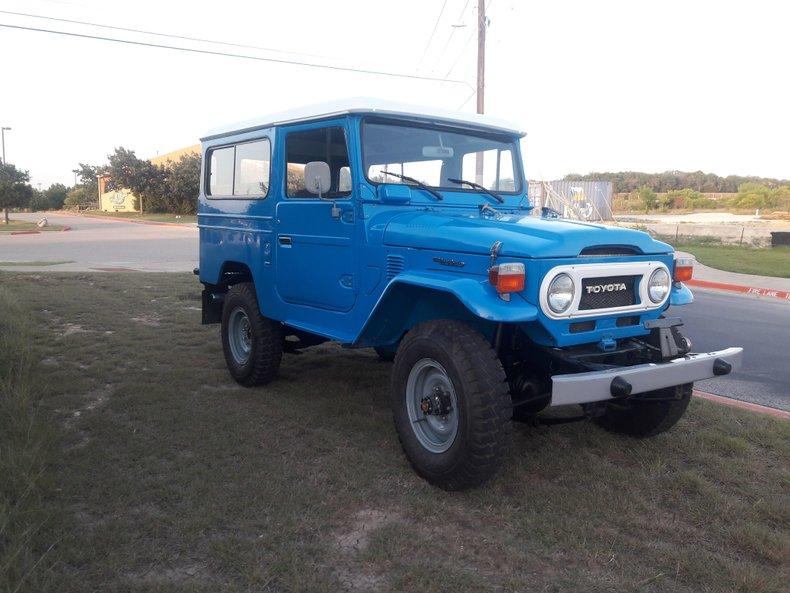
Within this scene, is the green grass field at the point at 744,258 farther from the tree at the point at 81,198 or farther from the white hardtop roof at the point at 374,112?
the tree at the point at 81,198

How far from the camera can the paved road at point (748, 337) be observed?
6090mm

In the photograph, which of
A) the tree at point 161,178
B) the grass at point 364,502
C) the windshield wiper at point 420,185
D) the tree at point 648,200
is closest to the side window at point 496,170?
the windshield wiper at point 420,185

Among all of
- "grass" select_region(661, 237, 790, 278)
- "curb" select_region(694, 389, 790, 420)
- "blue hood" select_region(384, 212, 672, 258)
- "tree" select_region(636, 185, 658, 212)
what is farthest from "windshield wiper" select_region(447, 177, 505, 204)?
"tree" select_region(636, 185, 658, 212)

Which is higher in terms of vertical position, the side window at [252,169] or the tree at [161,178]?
the tree at [161,178]

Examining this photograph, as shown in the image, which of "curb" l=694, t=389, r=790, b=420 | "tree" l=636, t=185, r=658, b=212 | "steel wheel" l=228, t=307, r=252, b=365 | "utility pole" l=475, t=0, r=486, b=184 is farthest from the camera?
"tree" l=636, t=185, r=658, b=212

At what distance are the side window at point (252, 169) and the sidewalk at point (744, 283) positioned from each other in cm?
1075

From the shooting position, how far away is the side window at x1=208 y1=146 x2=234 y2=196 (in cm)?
610

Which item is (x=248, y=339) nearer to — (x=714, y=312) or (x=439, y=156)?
(x=439, y=156)

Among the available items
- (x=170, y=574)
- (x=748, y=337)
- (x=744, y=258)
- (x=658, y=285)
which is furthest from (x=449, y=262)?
(x=744, y=258)

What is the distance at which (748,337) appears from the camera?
27.7 ft

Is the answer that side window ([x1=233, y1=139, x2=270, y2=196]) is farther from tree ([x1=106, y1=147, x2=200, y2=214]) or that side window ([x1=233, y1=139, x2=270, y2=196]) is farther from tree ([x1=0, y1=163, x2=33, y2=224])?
tree ([x1=106, y1=147, x2=200, y2=214])

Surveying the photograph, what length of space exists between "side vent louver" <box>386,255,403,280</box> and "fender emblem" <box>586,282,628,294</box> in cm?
114

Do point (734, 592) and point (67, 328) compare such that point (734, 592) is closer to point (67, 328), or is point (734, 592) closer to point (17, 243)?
point (67, 328)

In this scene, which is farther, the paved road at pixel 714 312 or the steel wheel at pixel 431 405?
the paved road at pixel 714 312
